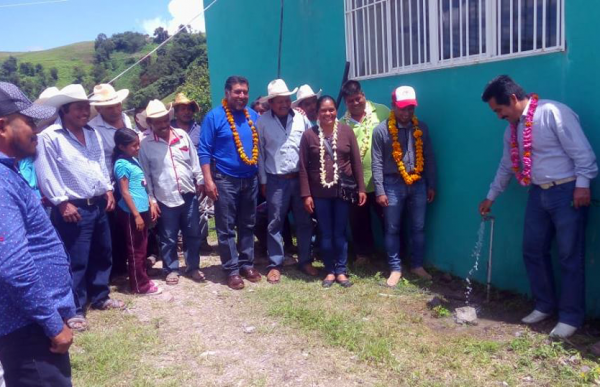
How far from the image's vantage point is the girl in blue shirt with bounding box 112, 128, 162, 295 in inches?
194

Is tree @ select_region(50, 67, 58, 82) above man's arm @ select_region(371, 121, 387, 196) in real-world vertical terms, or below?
above

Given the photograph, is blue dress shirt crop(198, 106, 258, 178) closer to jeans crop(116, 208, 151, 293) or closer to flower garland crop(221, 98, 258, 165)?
flower garland crop(221, 98, 258, 165)

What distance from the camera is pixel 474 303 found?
A: 15.4ft

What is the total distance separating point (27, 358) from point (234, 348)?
203cm

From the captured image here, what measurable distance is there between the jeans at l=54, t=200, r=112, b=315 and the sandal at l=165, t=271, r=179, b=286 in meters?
0.72

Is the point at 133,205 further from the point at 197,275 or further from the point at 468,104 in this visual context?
the point at 468,104

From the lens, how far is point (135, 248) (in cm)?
514

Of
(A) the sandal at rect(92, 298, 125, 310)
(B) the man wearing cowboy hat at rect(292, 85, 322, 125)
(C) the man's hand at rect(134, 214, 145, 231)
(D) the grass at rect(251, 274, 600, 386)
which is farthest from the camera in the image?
(B) the man wearing cowboy hat at rect(292, 85, 322, 125)

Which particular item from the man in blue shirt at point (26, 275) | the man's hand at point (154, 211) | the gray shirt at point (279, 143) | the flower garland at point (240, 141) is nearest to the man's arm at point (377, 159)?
the gray shirt at point (279, 143)

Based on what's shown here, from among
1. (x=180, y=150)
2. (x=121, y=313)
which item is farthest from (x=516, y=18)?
(x=121, y=313)

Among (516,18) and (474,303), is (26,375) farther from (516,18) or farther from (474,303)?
(516,18)

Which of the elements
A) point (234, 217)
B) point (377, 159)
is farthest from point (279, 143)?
point (377, 159)

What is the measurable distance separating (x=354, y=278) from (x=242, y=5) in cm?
581

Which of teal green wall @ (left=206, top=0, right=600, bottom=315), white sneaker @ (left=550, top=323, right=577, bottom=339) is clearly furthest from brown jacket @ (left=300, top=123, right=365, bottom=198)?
white sneaker @ (left=550, top=323, right=577, bottom=339)
